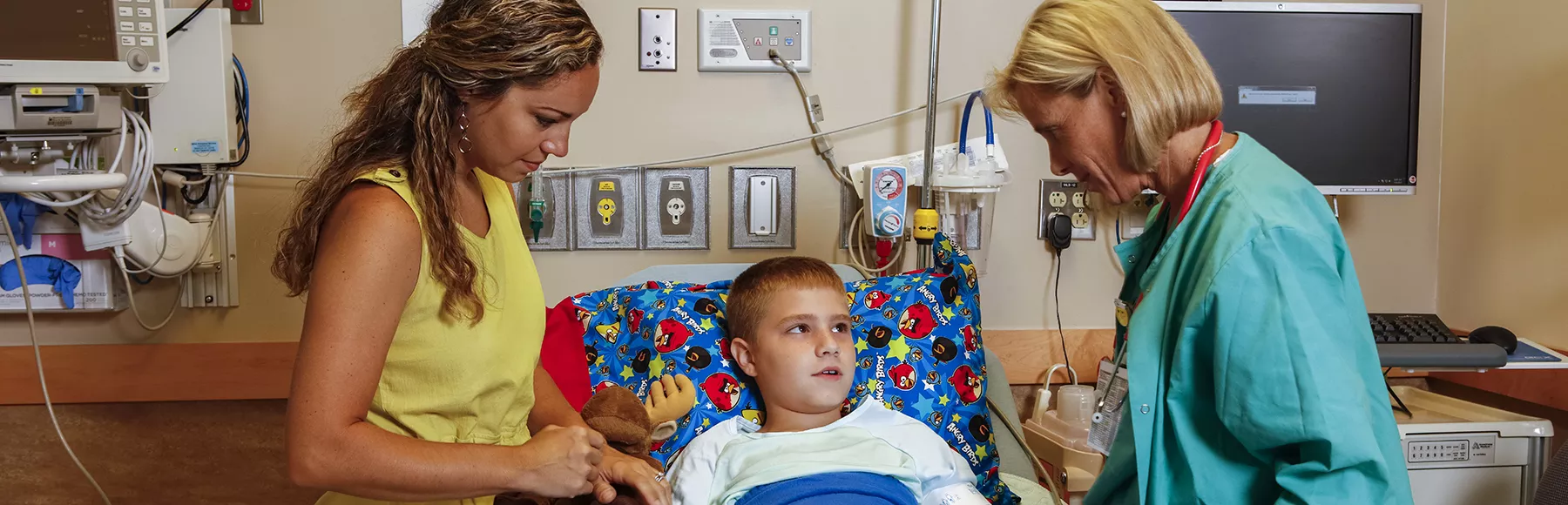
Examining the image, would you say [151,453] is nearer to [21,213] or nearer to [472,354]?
[21,213]

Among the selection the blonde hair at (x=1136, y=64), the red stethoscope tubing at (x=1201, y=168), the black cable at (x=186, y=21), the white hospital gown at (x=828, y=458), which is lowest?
the white hospital gown at (x=828, y=458)

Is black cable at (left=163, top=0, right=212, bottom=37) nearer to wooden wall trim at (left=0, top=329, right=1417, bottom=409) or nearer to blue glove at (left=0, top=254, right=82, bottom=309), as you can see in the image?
blue glove at (left=0, top=254, right=82, bottom=309)

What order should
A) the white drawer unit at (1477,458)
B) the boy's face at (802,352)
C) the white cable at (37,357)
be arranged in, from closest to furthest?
the boy's face at (802,352), the white cable at (37,357), the white drawer unit at (1477,458)

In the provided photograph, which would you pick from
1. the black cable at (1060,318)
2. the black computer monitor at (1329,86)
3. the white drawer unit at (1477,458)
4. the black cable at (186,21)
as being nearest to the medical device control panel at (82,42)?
the black cable at (186,21)

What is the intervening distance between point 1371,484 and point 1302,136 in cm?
156

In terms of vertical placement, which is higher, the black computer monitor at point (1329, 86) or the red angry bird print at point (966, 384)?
the black computer monitor at point (1329, 86)

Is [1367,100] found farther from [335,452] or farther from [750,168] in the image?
[335,452]

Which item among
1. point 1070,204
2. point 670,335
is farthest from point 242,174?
point 1070,204

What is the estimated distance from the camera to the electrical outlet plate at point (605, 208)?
8.36 feet

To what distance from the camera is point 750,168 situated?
2578mm

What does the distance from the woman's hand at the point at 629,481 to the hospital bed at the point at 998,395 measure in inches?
29.7

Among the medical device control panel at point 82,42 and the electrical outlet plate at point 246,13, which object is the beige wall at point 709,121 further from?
the medical device control panel at point 82,42

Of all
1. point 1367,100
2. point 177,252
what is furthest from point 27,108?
point 1367,100

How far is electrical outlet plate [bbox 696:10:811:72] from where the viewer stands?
8.25 ft
